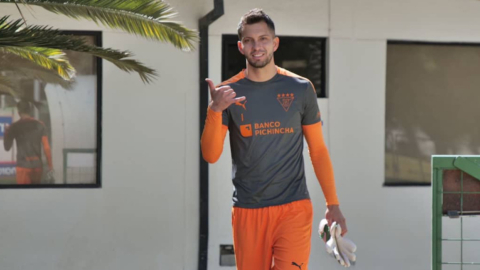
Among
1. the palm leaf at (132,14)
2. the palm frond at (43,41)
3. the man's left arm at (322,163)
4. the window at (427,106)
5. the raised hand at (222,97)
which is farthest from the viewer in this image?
the window at (427,106)

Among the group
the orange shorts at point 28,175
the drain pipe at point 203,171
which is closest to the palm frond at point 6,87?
the orange shorts at point 28,175

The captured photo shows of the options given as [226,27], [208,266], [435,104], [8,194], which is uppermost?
[226,27]

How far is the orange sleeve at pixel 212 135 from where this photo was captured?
4477 millimetres

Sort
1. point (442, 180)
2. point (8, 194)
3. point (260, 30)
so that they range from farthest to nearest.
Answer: point (8, 194), point (442, 180), point (260, 30)

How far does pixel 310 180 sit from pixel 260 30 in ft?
13.0

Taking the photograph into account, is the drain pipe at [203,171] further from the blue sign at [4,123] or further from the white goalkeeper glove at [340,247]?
the white goalkeeper glove at [340,247]

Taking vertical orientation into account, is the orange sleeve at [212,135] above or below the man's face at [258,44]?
below

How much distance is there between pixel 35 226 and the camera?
8.08m

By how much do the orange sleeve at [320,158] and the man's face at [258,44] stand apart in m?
0.51

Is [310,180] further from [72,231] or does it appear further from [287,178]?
[287,178]

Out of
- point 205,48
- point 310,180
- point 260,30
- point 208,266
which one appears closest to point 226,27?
point 205,48

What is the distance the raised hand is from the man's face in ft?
1.35

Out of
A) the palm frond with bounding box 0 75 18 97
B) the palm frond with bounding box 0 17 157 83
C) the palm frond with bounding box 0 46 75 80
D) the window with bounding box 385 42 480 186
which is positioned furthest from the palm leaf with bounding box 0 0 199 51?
the window with bounding box 385 42 480 186

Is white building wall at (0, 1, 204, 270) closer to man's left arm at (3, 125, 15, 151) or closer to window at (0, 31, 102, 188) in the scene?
window at (0, 31, 102, 188)
